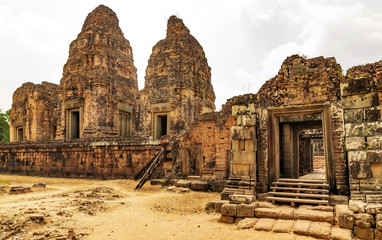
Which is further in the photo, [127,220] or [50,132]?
[50,132]

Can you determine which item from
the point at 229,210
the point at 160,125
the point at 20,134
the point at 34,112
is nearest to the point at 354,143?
the point at 229,210

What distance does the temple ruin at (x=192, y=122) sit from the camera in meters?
5.81

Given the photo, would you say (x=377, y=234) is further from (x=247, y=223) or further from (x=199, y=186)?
(x=199, y=186)

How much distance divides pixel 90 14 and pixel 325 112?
21559 millimetres

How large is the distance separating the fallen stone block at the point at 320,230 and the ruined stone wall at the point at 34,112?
25386 millimetres

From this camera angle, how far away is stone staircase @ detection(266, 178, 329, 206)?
5.82 meters

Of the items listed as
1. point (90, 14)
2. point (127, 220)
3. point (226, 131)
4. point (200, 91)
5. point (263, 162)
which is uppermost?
point (90, 14)

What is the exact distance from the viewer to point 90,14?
72.9 ft

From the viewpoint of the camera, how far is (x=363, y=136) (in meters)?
5.46

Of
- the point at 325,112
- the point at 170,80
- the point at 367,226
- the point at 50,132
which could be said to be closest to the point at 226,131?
the point at 325,112

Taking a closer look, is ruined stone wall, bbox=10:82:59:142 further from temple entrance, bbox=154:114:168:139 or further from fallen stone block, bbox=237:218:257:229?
fallen stone block, bbox=237:218:257:229

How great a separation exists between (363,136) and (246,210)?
2870 mm

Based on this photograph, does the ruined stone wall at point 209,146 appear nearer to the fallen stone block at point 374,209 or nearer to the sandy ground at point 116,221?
the sandy ground at point 116,221

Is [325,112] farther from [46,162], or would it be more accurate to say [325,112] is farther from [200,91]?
[46,162]
